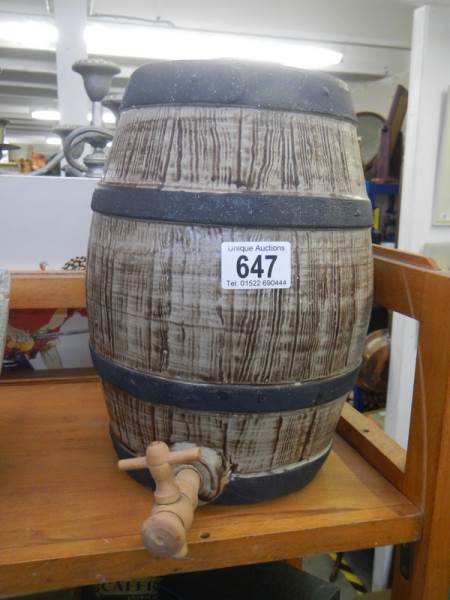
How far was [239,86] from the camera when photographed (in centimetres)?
63

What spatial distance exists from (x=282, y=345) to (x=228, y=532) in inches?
9.2

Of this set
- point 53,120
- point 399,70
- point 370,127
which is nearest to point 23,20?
point 370,127

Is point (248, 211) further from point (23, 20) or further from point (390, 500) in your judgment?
point (23, 20)

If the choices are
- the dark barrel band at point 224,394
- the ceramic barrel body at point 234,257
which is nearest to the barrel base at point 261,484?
the ceramic barrel body at point 234,257

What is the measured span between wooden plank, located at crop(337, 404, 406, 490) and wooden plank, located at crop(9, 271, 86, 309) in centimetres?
50

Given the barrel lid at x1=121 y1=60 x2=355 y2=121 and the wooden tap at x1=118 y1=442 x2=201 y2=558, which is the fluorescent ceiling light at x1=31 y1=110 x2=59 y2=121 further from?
the wooden tap at x1=118 y1=442 x2=201 y2=558

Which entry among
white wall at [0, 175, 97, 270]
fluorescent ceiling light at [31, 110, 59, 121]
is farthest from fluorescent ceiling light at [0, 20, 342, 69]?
fluorescent ceiling light at [31, 110, 59, 121]

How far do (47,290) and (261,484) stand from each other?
49 centimetres

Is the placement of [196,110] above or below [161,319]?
above

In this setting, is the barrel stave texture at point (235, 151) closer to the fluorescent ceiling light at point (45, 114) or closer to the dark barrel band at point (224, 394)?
the dark barrel band at point (224, 394)

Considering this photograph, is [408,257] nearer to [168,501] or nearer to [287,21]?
[168,501]

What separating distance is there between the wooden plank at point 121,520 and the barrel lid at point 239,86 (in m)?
0.50

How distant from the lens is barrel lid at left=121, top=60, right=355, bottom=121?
0.63 metres

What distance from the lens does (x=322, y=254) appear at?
0.65 m
